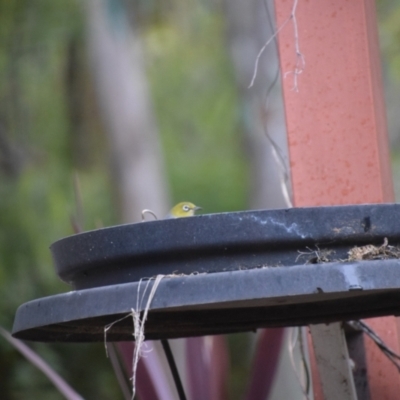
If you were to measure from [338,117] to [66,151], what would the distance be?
8.47 metres

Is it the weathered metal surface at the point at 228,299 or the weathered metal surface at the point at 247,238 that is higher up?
the weathered metal surface at the point at 247,238

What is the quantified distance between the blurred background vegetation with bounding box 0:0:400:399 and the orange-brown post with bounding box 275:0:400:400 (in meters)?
4.90

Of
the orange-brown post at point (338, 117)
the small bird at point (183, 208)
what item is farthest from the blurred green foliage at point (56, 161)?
the orange-brown post at point (338, 117)

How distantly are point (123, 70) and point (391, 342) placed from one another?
21.1 feet

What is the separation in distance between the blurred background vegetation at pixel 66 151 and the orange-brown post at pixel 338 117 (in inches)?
193

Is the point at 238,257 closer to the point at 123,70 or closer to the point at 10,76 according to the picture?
the point at 123,70

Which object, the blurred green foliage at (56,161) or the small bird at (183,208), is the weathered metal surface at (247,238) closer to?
the small bird at (183,208)

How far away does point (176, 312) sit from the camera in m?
1.76

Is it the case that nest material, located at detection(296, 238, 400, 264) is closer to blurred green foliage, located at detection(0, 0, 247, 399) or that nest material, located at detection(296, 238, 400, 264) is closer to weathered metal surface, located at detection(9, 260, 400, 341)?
weathered metal surface, located at detection(9, 260, 400, 341)

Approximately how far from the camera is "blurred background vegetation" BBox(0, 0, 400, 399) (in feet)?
25.3

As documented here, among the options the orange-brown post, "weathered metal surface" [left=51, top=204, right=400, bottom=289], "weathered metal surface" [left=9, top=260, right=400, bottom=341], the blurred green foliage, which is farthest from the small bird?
the blurred green foliage

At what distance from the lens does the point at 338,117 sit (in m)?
2.45

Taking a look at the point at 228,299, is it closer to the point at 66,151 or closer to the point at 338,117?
the point at 338,117

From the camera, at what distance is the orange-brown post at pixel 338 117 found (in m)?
2.40
